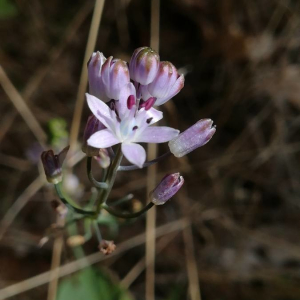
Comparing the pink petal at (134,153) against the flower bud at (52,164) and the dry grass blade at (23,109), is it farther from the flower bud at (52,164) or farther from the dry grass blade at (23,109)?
the dry grass blade at (23,109)

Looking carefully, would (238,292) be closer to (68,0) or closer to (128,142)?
(128,142)

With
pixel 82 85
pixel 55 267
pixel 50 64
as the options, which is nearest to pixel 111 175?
pixel 55 267

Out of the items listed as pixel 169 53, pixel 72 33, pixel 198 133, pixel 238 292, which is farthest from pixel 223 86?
pixel 198 133

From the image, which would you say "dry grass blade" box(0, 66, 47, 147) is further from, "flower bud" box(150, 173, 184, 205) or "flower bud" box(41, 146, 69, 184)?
"flower bud" box(150, 173, 184, 205)

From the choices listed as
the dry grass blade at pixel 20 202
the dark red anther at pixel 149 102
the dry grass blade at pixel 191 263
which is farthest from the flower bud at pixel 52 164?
the dry grass blade at pixel 191 263

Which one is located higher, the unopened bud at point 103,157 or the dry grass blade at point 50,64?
the dry grass blade at point 50,64

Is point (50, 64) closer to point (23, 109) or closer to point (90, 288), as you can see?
point (23, 109)
